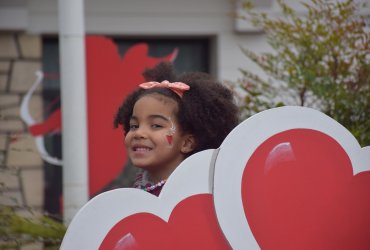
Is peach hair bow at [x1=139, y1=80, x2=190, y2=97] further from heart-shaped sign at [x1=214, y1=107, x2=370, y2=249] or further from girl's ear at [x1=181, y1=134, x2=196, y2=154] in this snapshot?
heart-shaped sign at [x1=214, y1=107, x2=370, y2=249]

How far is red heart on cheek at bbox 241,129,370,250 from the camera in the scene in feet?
7.77

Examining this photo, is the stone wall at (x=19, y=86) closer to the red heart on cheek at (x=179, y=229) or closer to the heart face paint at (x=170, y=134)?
the heart face paint at (x=170, y=134)

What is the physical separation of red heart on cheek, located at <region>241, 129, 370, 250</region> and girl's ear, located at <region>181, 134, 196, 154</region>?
341mm

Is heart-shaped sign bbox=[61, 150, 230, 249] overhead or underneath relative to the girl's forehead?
underneath

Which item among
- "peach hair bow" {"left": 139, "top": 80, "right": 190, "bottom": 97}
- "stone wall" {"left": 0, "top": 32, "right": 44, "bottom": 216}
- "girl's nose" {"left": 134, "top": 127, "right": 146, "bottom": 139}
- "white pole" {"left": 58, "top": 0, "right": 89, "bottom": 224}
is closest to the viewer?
"girl's nose" {"left": 134, "top": 127, "right": 146, "bottom": 139}

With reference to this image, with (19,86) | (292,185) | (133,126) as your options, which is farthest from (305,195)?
(19,86)

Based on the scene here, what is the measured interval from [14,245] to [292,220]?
1104mm

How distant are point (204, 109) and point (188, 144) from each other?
0.38ft

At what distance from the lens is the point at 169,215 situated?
2336 mm

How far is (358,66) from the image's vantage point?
400cm

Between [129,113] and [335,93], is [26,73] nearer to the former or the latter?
[335,93]

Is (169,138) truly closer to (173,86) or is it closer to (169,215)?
(173,86)

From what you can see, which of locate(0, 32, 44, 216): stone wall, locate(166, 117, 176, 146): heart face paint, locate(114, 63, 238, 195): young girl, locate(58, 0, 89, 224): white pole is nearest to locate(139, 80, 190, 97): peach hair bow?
locate(114, 63, 238, 195): young girl

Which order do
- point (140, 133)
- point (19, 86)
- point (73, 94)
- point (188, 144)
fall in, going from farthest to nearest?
1. point (19, 86)
2. point (73, 94)
3. point (188, 144)
4. point (140, 133)
